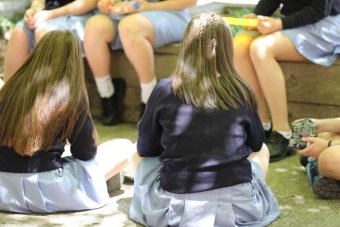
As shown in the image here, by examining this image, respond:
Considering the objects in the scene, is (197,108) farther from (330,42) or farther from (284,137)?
(330,42)

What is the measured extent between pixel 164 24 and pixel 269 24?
2.25 ft

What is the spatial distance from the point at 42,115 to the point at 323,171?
120 cm

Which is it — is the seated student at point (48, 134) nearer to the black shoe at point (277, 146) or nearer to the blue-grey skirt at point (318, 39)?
the black shoe at point (277, 146)

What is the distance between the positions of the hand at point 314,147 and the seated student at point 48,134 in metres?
0.92

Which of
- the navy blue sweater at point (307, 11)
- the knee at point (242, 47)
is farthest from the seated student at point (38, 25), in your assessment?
the navy blue sweater at point (307, 11)

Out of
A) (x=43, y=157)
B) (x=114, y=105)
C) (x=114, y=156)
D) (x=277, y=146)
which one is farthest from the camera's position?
(x=114, y=105)

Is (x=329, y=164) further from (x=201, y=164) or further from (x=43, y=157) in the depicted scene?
(x=43, y=157)

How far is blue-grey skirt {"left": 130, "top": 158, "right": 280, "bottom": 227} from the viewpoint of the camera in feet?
7.75

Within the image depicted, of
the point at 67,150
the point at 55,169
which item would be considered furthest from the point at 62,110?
the point at 67,150

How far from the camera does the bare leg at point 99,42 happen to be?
12.6ft

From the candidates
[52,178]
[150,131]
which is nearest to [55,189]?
[52,178]

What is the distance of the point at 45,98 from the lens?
2.55 meters

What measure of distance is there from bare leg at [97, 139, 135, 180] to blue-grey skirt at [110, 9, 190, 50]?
104 centimetres

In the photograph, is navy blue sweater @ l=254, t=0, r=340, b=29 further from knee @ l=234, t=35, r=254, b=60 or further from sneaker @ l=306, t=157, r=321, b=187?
sneaker @ l=306, t=157, r=321, b=187
